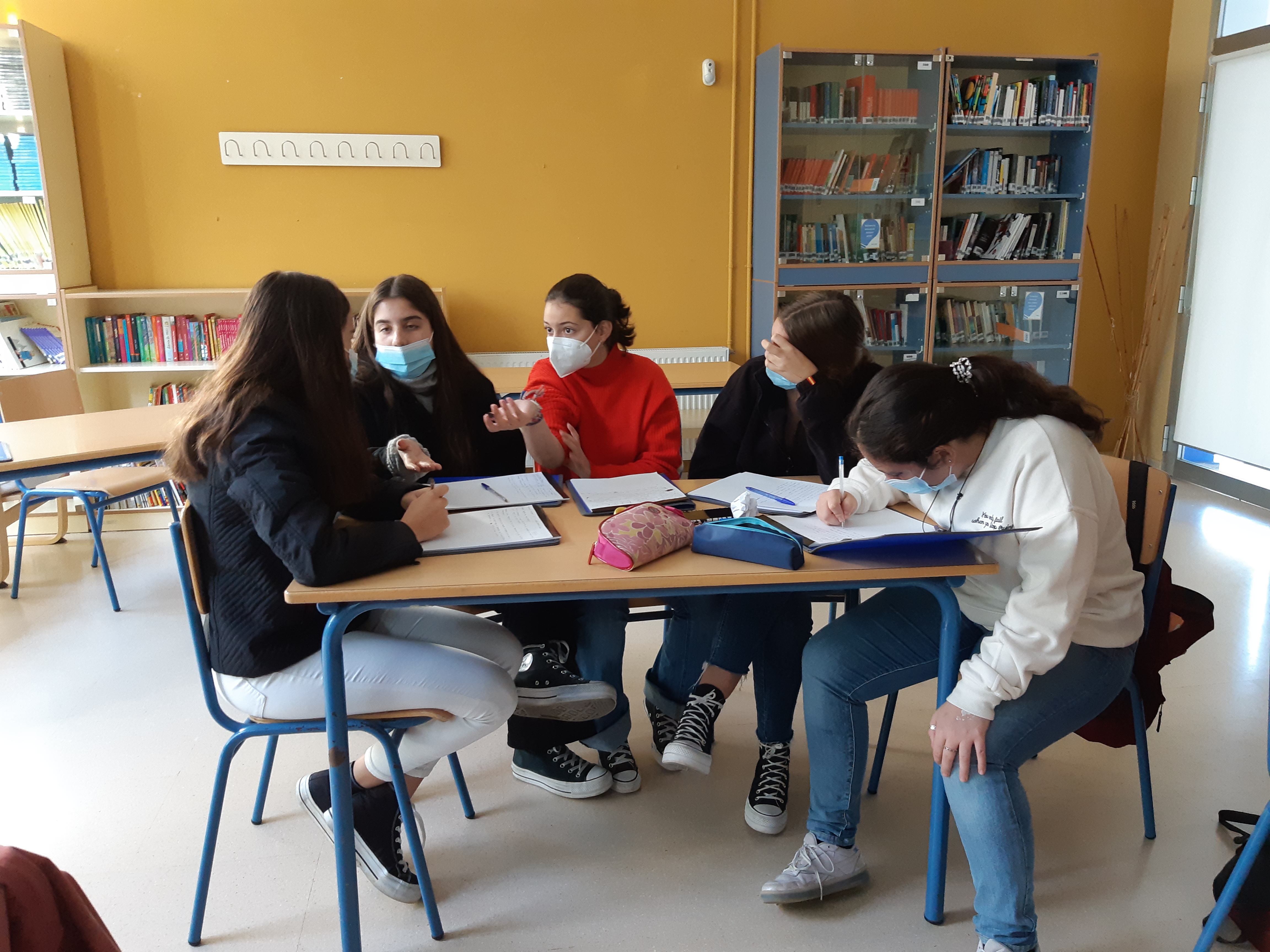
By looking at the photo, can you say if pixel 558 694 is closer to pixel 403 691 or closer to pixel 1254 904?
pixel 403 691

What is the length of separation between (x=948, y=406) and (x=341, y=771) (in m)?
1.20

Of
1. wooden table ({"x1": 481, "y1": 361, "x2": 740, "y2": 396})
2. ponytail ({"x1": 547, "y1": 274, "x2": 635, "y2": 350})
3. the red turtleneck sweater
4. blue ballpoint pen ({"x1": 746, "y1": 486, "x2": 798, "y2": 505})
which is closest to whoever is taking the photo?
blue ballpoint pen ({"x1": 746, "y1": 486, "x2": 798, "y2": 505})

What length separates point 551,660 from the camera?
2.02 metres

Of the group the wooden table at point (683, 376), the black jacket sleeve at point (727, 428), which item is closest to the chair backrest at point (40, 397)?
the wooden table at point (683, 376)

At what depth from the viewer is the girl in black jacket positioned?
5.03ft

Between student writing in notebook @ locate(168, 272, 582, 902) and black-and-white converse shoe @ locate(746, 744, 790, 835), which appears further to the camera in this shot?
black-and-white converse shoe @ locate(746, 744, 790, 835)

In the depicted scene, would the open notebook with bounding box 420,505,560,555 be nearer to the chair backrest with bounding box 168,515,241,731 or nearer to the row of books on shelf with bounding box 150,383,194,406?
the chair backrest with bounding box 168,515,241,731

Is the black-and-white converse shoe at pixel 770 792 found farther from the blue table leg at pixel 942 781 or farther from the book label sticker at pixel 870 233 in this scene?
the book label sticker at pixel 870 233

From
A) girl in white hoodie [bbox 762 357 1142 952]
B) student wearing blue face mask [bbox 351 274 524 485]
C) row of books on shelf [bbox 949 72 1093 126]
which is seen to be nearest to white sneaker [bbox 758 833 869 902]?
girl in white hoodie [bbox 762 357 1142 952]

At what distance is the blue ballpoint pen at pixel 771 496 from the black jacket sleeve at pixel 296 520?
0.74 m

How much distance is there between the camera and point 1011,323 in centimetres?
499

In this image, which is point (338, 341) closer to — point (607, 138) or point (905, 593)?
point (905, 593)

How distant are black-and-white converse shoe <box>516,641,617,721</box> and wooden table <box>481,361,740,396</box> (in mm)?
1992

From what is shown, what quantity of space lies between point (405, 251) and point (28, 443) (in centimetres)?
216
